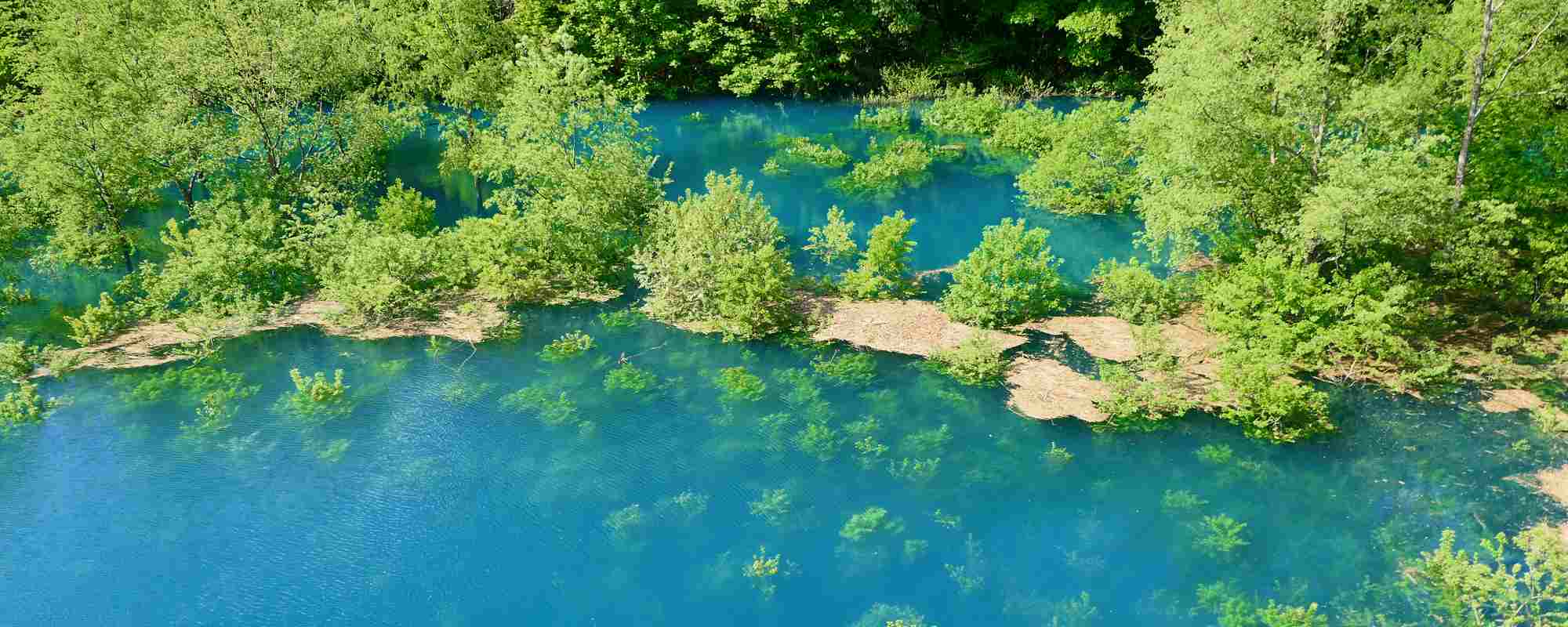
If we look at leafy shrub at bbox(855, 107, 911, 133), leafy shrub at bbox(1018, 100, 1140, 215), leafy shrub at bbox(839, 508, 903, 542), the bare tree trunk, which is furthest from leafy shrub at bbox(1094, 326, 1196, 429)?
leafy shrub at bbox(855, 107, 911, 133)

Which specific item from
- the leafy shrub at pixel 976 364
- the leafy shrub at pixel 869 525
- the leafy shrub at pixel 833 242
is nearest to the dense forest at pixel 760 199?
the leafy shrub at pixel 833 242

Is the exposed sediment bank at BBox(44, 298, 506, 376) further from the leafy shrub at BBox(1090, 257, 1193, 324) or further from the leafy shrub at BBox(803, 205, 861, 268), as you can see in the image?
the leafy shrub at BBox(1090, 257, 1193, 324)

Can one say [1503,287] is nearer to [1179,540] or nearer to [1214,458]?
[1214,458]

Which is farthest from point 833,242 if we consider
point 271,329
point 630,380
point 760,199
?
point 271,329

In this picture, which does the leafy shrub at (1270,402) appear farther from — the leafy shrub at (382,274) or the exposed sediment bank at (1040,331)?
the leafy shrub at (382,274)

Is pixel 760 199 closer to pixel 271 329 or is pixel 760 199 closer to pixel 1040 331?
pixel 1040 331

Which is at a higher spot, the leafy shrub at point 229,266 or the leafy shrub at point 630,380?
the leafy shrub at point 229,266
